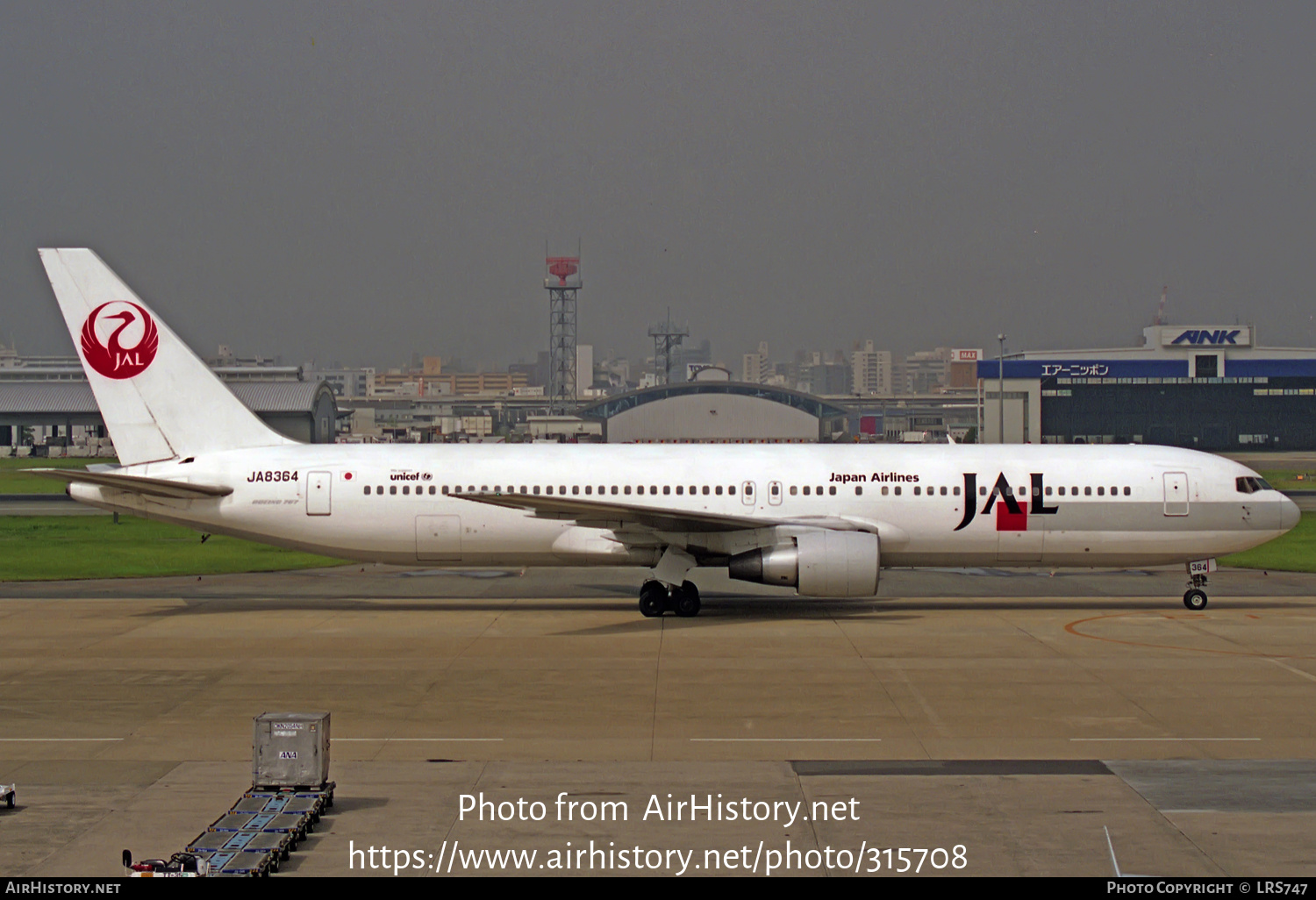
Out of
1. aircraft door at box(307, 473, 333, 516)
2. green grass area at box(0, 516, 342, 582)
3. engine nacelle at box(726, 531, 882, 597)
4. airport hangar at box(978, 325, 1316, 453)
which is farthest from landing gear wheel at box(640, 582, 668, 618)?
airport hangar at box(978, 325, 1316, 453)

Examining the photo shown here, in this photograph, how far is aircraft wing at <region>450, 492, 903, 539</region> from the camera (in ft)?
87.8

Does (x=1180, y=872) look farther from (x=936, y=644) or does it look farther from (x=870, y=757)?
(x=936, y=644)

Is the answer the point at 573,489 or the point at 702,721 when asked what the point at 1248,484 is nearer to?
the point at 573,489

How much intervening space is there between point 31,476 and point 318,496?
45.4 m

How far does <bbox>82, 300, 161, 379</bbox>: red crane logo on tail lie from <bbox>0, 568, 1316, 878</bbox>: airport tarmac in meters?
5.81

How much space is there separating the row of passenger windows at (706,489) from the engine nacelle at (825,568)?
7.78 feet

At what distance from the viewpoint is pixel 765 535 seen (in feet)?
91.6

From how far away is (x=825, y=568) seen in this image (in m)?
26.5

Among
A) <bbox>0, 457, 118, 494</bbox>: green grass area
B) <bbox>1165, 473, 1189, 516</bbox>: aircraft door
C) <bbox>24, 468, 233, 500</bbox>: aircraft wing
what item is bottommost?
<bbox>0, 457, 118, 494</bbox>: green grass area

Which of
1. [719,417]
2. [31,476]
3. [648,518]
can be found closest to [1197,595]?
[648,518]

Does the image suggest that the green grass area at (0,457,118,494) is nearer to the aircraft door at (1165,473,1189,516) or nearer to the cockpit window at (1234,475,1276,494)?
the aircraft door at (1165,473,1189,516)

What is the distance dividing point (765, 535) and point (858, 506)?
2562 millimetres

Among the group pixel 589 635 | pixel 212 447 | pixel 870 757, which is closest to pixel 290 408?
pixel 212 447

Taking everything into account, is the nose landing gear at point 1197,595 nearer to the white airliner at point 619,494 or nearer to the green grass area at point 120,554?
the white airliner at point 619,494
